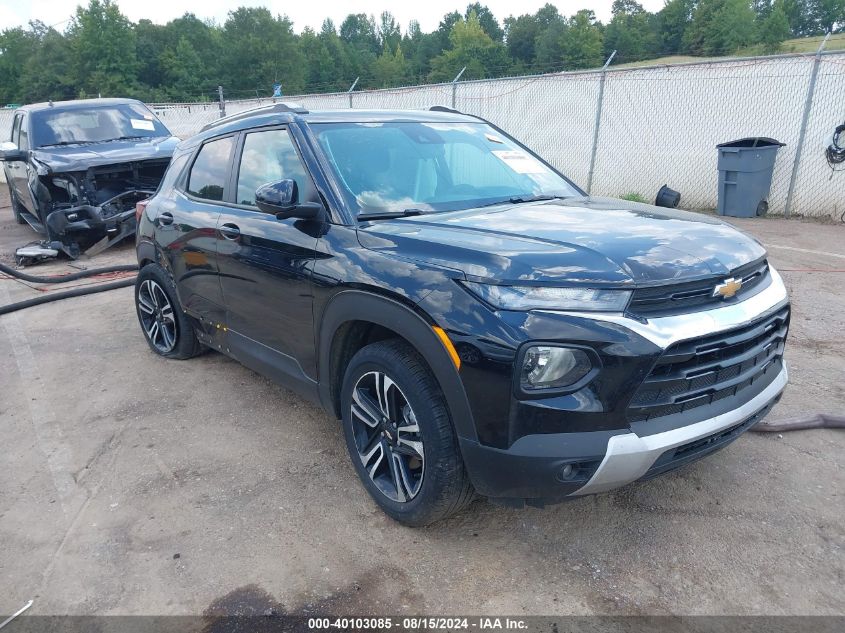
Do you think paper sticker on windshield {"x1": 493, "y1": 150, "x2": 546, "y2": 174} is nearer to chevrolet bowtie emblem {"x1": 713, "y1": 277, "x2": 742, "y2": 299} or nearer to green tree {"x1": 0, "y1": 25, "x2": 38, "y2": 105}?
chevrolet bowtie emblem {"x1": 713, "y1": 277, "x2": 742, "y2": 299}

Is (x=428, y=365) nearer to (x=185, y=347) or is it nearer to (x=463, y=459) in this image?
(x=463, y=459)

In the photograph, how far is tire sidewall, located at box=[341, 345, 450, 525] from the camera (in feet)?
8.64

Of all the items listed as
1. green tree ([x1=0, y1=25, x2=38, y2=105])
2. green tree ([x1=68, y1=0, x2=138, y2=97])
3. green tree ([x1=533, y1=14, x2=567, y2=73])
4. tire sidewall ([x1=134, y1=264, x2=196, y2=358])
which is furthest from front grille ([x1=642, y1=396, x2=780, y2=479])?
green tree ([x1=0, y1=25, x2=38, y2=105])

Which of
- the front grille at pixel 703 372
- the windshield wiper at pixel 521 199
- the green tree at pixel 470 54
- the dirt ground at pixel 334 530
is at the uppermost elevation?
the green tree at pixel 470 54

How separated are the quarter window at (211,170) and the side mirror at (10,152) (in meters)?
7.17

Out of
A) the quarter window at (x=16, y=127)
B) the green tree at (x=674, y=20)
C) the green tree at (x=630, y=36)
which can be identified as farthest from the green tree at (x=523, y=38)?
the quarter window at (x=16, y=127)

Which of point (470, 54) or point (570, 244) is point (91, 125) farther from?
point (470, 54)

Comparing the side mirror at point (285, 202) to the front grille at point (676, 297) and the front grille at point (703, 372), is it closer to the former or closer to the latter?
the front grille at point (676, 297)

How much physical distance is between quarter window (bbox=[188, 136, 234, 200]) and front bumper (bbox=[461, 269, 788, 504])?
2.63 metres

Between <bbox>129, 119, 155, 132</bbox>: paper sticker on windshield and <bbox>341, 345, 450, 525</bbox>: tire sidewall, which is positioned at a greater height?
<bbox>129, 119, 155, 132</bbox>: paper sticker on windshield

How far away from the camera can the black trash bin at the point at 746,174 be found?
10.2 metres

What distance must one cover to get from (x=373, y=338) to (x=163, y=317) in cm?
281

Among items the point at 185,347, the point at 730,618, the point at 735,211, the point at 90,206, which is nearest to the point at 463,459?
the point at 730,618

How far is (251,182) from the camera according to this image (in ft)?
12.8
